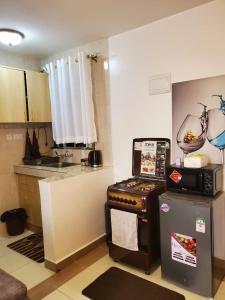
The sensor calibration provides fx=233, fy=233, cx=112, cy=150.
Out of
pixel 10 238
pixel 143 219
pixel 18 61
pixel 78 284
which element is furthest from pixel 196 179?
pixel 18 61

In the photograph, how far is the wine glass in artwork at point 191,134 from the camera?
7.77 ft

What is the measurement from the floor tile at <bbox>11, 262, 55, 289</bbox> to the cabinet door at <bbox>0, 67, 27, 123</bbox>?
1.86m

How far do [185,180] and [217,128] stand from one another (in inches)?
24.2

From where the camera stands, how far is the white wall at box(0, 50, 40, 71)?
332 cm

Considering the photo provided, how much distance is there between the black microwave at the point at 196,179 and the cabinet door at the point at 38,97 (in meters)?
2.18

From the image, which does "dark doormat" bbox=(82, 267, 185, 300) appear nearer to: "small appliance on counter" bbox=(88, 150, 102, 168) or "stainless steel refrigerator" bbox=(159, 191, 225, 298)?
"stainless steel refrigerator" bbox=(159, 191, 225, 298)

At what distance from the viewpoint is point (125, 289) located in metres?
2.14

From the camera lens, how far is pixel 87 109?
3.07 metres

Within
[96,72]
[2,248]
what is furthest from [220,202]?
[2,248]

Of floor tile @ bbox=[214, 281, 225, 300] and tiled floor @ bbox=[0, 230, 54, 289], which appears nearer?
→ floor tile @ bbox=[214, 281, 225, 300]

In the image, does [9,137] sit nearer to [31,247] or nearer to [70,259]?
[31,247]

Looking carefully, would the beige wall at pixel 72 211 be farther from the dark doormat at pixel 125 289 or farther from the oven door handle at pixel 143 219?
the oven door handle at pixel 143 219

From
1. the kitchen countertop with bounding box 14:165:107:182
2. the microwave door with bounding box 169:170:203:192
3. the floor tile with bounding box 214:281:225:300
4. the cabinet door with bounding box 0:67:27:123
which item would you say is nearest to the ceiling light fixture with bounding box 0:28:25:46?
the cabinet door with bounding box 0:67:27:123

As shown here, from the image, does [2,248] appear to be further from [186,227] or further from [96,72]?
[96,72]
